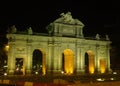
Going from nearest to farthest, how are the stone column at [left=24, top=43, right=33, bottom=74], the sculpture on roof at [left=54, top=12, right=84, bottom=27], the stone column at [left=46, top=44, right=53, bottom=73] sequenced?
the stone column at [left=24, top=43, right=33, bottom=74], the stone column at [left=46, top=44, right=53, bottom=73], the sculpture on roof at [left=54, top=12, right=84, bottom=27]

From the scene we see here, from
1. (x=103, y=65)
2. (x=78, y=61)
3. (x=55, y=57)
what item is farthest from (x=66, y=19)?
(x=103, y=65)

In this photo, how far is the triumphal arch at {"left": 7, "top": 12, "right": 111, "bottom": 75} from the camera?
44625mm

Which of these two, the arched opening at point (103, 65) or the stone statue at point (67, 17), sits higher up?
the stone statue at point (67, 17)

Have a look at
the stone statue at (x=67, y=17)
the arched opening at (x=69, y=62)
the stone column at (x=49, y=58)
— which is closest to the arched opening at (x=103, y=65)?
the arched opening at (x=69, y=62)

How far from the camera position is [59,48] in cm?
4844

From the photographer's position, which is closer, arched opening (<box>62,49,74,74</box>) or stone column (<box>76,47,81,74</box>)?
stone column (<box>76,47,81,74</box>)

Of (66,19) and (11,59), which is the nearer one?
(11,59)

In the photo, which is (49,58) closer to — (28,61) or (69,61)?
(28,61)

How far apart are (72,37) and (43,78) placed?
14.0 m

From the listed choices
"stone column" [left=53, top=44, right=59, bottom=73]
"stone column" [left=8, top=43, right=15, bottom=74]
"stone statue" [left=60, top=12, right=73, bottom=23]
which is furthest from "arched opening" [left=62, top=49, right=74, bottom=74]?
"stone column" [left=8, top=43, right=15, bottom=74]

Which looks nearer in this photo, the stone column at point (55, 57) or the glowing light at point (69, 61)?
the stone column at point (55, 57)

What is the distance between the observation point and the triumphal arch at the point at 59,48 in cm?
4462

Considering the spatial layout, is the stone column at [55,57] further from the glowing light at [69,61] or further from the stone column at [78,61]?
the stone column at [78,61]

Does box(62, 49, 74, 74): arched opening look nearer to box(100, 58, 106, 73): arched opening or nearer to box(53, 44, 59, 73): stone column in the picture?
box(53, 44, 59, 73): stone column
